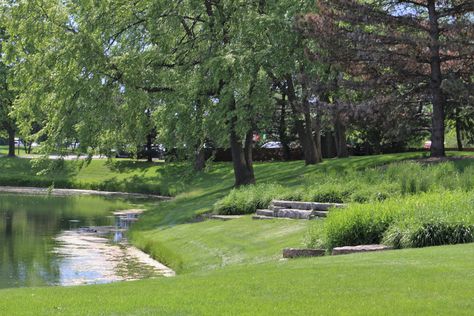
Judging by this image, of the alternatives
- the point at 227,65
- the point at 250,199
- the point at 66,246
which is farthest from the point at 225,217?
the point at 227,65

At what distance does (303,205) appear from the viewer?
19141mm

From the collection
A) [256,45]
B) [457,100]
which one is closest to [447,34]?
[457,100]

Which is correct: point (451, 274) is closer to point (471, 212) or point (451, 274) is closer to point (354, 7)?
point (471, 212)

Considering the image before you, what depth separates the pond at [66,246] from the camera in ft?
57.4

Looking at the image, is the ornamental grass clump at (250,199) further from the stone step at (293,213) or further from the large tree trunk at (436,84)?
the large tree trunk at (436,84)

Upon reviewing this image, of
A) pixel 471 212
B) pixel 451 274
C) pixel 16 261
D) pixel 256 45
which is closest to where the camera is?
pixel 451 274

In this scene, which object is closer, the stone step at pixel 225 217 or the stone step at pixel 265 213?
the stone step at pixel 265 213

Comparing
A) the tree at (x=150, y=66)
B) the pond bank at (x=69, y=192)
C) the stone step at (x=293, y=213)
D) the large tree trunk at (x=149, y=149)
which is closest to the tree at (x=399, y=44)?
the tree at (x=150, y=66)

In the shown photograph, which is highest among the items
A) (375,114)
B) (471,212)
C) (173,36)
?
(173,36)

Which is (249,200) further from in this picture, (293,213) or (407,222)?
(407,222)

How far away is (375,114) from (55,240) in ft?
39.2

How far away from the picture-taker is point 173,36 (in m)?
29.4

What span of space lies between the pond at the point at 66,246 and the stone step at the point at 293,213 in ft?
11.8

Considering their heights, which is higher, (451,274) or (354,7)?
(354,7)
